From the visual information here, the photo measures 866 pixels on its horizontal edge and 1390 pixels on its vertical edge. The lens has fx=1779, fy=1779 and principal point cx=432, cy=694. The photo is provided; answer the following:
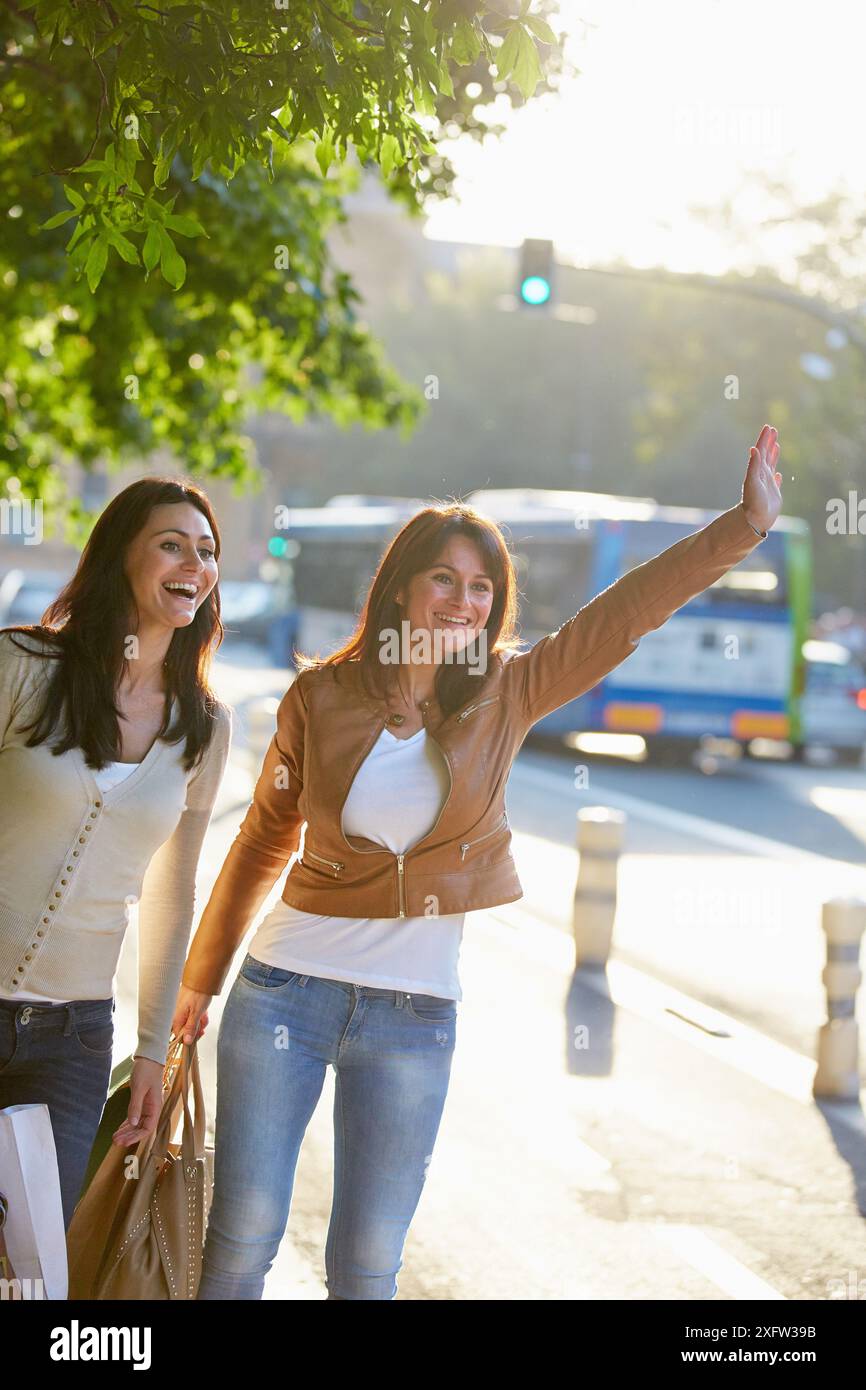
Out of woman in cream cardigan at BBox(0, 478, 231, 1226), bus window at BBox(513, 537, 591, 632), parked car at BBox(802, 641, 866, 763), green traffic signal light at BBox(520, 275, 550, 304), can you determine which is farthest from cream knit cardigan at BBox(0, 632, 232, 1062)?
parked car at BBox(802, 641, 866, 763)

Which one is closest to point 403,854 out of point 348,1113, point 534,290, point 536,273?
point 348,1113

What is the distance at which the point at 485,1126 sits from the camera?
21.5 ft

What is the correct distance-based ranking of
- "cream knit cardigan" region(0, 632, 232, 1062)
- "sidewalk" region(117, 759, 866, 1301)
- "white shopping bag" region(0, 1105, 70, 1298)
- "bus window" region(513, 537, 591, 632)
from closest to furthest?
"white shopping bag" region(0, 1105, 70, 1298), "cream knit cardigan" region(0, 632, 232, 1062), "sidewalk" region(117, 759, 866, 1301), "bus window" region(513, 537, 591, 632)

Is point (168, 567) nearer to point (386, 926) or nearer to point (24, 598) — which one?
point (386, 926)

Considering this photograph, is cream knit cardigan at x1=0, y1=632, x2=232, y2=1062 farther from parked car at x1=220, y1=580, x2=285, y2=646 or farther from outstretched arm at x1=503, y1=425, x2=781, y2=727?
parked car at x1=220, y1=580, x2=285, y2=646

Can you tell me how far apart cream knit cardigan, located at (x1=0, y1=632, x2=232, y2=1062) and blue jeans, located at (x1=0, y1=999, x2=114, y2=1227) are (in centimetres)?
4

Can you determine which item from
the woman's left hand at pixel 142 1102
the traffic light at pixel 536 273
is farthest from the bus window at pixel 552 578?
the woman's left hand at pixel 142 1102

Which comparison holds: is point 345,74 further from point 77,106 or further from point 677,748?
point 677,748

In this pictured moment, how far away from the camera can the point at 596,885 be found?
910cm

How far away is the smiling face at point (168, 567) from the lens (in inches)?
133

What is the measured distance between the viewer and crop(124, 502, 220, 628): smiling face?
11.1ft

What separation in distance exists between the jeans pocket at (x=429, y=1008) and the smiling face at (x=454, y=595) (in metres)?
0.66

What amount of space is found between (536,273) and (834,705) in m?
10.4

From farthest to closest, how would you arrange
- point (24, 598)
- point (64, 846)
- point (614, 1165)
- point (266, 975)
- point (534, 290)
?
point (24, 598) < point (534, 290) < point (614, 1165) < point (266, 975) < point (64, 846)
